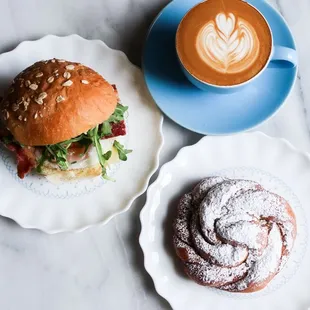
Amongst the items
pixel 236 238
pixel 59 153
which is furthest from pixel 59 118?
pixel 236 238

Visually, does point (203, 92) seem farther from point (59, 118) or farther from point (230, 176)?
point (59, 118)

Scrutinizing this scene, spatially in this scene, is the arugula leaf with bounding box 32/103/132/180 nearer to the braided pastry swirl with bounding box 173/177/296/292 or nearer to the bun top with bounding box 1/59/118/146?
the bun top with bounding box 1/59/118/146

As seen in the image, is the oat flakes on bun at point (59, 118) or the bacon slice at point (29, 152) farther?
the bacon slice at point (29, 152)

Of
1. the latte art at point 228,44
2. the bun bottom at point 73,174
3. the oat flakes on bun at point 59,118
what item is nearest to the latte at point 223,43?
the latte art at point 228,44

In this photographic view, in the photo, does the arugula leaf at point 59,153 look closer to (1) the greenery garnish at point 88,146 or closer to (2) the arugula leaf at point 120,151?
(1) the greenery garnish at point 88,146

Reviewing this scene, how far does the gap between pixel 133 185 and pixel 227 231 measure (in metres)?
0.29

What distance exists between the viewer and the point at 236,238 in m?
1.57

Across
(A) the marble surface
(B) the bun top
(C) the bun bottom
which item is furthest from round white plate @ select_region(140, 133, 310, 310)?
(B) the bun top

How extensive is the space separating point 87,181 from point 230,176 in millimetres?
390

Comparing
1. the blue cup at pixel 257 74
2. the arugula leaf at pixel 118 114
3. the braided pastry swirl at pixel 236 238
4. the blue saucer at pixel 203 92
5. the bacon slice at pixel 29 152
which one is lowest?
the braided pastry swirl at pixel 236 238

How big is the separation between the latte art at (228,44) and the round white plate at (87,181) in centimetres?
23

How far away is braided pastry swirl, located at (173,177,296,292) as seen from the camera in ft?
5.19

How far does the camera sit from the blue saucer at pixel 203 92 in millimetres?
1682

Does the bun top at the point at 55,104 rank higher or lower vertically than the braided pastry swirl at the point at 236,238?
higher
